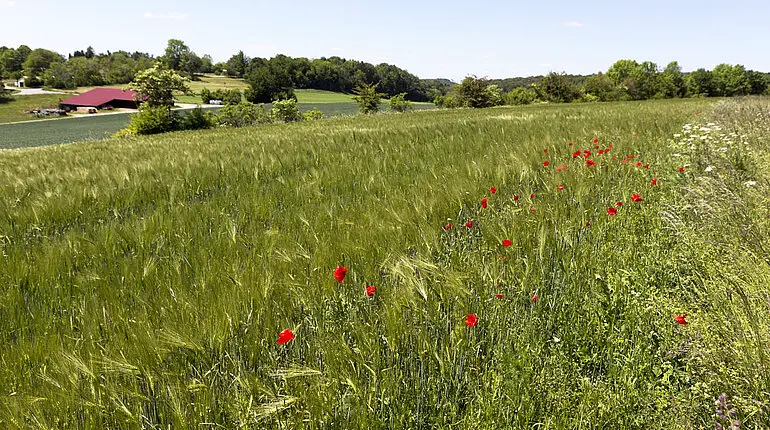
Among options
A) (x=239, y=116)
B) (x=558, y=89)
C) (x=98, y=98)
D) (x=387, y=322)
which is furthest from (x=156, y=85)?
(x=558, y=89)

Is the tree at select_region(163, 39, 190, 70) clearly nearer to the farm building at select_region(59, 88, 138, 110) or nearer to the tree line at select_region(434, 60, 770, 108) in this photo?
the farm building at select_region(59, 88, 138, 110)

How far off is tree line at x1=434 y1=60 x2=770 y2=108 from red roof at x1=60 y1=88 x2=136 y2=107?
62.2 m

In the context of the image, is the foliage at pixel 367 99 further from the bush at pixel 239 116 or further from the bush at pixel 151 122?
the bush at pixel 151 122

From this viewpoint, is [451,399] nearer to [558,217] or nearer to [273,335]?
[273,335]

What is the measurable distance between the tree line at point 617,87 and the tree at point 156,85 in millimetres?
36420

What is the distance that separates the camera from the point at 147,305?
1630 millimetres

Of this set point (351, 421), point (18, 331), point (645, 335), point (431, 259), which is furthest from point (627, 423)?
point (18, 331)

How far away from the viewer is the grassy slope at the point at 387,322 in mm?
1200

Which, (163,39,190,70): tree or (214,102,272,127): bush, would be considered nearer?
(214,102,272,127): bush

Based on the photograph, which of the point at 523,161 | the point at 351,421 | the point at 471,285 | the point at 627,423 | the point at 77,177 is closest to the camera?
the point at 351,421

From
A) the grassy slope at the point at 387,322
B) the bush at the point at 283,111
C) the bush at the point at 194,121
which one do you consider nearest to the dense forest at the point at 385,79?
the bush at the point at 283,111

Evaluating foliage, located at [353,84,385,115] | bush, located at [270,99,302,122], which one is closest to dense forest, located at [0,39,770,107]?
foliage, located at [353,84,385,115]

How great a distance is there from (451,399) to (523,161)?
3.23 meters

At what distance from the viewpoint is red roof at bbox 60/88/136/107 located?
70062mm
